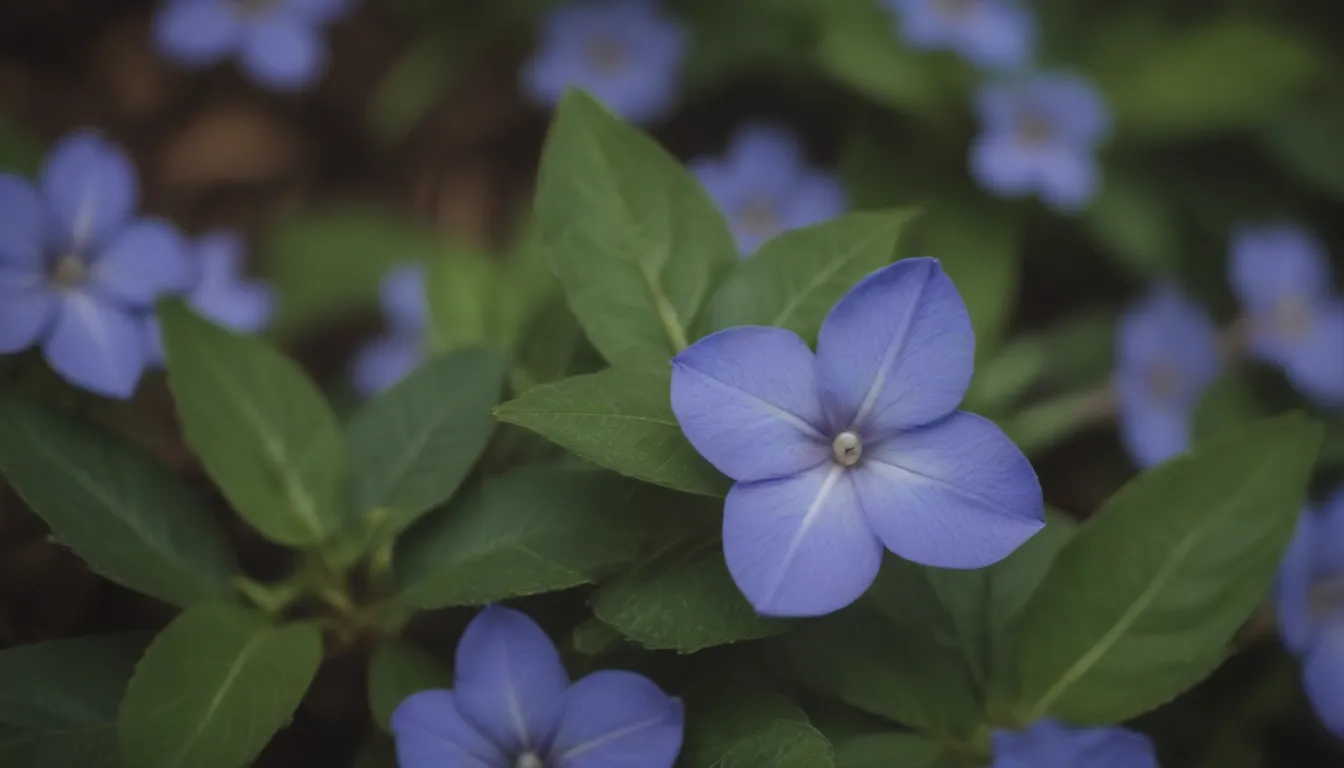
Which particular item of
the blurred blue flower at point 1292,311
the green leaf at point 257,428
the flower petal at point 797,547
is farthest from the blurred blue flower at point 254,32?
the blurred blue flower at point 1292,311

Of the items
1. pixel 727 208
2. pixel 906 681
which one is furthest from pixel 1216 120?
pixel 906 681

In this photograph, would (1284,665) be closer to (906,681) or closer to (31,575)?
(906,681)

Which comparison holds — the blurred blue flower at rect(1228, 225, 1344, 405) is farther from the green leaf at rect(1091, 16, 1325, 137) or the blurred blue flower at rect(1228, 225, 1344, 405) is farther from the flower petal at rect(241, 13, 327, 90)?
the flower petal at rect(241, 13, 327, 90)

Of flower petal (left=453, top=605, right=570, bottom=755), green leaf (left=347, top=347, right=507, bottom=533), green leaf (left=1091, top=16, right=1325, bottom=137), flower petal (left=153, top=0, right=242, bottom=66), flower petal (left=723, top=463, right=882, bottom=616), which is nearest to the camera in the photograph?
flower petal (left=723, top=463, right=882, bottom=616)

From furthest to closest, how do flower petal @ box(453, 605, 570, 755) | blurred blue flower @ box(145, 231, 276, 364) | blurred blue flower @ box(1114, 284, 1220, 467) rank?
blurred blue flower @ box(1114, 284, 1220, 467) < blurred blue flower @ box(145, 231, 276, 364) < flower petal @ box(453, 605, 570, 755)

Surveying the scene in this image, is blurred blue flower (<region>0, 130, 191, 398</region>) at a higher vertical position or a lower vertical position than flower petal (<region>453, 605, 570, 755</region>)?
higher

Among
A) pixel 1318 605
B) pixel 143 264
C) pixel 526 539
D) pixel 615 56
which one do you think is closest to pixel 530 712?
pixel 526 539

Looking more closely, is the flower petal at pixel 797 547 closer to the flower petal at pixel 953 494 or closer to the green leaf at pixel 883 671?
the flower petal at pixel 953 494

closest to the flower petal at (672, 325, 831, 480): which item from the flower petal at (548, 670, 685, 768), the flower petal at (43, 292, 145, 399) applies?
the flower petal at (548, 670, 685, 768)
